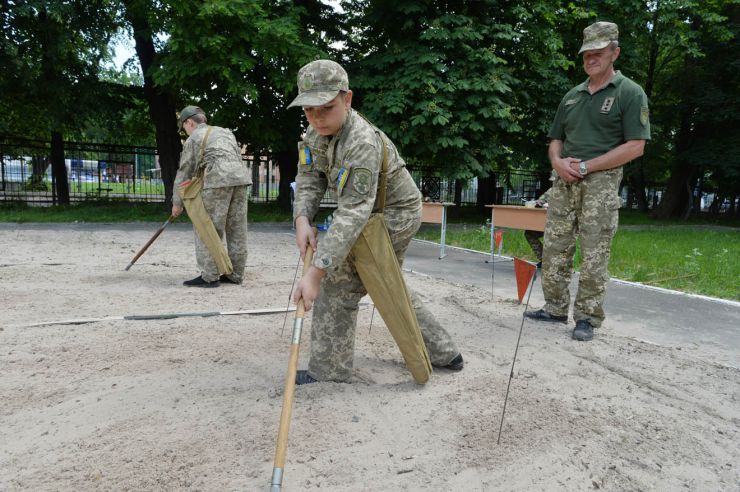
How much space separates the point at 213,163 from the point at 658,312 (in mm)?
4791

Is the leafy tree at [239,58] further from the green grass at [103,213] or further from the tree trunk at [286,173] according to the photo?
the green grass at [103,213]

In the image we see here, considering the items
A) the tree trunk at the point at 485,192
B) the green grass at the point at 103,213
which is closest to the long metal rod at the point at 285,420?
the green grass at the point at 103,213

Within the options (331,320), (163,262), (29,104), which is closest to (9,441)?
(331,320)

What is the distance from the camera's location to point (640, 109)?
3.92 meters

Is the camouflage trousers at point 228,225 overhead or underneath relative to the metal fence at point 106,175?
underneath

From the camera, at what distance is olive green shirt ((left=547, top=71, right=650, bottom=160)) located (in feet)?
12.9

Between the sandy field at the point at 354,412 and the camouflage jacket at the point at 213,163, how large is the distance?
5.54 ft

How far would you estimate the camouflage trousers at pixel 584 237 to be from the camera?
13.3 feet

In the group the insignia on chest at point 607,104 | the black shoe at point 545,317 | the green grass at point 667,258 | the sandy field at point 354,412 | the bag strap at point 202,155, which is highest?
the insignia on chest at point 607,104

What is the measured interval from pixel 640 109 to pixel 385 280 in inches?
101

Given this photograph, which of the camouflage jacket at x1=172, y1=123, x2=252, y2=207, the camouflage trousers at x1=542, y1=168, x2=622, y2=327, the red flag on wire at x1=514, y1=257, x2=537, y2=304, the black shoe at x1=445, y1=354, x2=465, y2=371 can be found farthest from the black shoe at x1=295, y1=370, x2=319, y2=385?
the camouflage jacket at x1=172, y1=123, x2=252, y2=207

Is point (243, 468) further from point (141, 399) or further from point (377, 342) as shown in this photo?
point (377, 342)

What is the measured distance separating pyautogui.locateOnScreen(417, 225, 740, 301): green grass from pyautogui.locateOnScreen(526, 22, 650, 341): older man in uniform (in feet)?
9.27

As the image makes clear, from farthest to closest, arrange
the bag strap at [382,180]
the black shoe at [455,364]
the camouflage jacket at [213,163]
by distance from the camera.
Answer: the camouflage jacket at [213,163], the black shoe at [455,364], the bag strap at [382,180]
